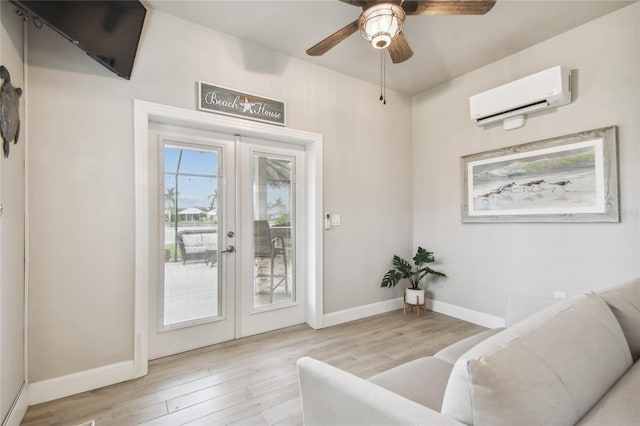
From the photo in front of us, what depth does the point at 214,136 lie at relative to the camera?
2.80 meters

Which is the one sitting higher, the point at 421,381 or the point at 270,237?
the point at 270,237

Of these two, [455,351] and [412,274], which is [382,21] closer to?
[455,351]

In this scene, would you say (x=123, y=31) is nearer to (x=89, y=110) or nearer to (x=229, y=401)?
(x=89, y=110)

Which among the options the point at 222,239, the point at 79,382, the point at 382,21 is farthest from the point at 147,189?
the point at 382,21

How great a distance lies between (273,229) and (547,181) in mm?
2781

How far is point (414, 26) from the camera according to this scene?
260 cm

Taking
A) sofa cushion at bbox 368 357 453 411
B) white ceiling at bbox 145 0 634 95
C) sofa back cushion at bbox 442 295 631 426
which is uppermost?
white ceiling at bbox 145 0 634 95

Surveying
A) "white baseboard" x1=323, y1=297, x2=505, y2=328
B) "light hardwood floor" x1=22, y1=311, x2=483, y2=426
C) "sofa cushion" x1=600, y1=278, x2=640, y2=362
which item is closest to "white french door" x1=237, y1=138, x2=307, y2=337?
"light hardwood floor" x1=22, y1=311, x2=483, y2=426

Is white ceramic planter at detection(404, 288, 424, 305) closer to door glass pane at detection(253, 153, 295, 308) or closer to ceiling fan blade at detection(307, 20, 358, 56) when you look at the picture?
door glass pane at detection(253, 153, 295, 308)

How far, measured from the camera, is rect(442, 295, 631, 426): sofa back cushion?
0.67 m

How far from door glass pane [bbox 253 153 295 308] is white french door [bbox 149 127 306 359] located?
0.04 feet

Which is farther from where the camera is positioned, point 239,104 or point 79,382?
point 239,104

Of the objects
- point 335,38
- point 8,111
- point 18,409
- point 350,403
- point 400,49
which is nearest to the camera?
point 350,403

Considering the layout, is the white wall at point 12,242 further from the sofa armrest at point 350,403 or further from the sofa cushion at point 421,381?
the sofa cushion at point 421,381
